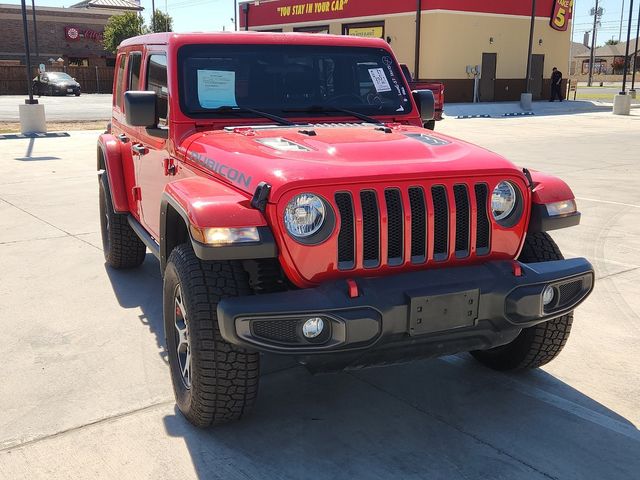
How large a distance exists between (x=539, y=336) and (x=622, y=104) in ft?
86.8

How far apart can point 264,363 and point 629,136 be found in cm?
1696

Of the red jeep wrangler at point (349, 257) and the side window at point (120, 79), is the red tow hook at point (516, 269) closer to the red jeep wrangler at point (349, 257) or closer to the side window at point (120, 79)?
the red jeep wrangler at point (349, 257)

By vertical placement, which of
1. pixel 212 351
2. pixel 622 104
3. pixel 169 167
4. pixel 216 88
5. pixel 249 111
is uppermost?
pixel 216 88

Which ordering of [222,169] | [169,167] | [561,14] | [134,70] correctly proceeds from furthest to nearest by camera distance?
1. [561,14]
2. [134,70]
3. [169,167]
4. [222,169]

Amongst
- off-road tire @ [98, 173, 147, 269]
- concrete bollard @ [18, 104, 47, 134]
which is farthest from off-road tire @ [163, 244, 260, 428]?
concrete bollard @ [18, 104, 47, 134]

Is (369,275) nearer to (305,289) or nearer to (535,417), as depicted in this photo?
(305,289)

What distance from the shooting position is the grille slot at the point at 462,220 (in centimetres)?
310

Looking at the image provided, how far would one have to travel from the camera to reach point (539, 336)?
12.0ft

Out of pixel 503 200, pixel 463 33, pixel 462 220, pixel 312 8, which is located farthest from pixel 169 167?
pixel 312 8

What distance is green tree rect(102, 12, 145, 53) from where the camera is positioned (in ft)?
181

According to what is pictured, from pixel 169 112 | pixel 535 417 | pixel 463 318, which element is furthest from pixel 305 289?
pixel 169 112

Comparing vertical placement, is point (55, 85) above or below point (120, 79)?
below

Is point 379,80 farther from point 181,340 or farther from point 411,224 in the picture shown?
point 181,340

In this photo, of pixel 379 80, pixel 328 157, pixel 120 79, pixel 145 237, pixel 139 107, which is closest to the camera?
pixel 328 157
